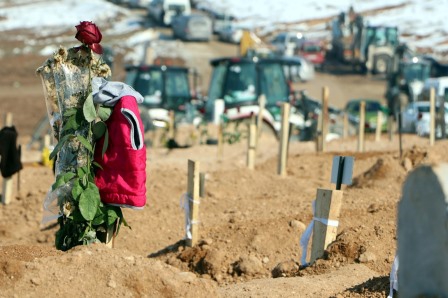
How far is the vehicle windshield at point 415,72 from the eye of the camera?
39.0 m

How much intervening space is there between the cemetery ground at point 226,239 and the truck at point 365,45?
3090 cm

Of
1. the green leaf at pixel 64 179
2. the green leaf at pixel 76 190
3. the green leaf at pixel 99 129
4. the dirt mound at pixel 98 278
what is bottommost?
the dirt mound at pixel 98 278

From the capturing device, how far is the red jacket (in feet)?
26.5

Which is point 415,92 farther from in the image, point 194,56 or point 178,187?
point 178,187

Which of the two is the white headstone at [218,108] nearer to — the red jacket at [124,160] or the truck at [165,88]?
the truck at [165,88]

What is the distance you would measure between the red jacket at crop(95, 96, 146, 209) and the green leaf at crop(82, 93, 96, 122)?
14 centimetres

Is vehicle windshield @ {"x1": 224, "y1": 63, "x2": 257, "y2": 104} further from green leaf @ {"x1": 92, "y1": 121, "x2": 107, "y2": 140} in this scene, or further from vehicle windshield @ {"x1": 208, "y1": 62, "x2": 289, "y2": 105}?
green leaf @ {"x1": 92, "y1": 121, "x2": 107, "y2": 140}

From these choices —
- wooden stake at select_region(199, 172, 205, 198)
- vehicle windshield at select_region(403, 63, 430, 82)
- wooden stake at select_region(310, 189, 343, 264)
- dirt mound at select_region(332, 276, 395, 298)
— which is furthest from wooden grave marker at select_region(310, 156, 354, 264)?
vehicle windshield at select_region(403, 63, 430, 82)

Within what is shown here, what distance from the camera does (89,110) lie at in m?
8.09

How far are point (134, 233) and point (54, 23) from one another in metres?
50.0

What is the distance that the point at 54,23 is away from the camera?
60656mm

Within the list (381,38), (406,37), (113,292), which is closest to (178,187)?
(113,292)

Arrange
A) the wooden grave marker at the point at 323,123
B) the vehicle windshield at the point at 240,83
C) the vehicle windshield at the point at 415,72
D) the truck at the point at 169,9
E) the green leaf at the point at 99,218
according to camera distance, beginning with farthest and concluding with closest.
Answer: the truck at the point at 169,9 → the vehicle windshield at the point at 415,72 → the vehicle windshield at the point at 240,83 → the wooden grave marker at the point at 323,123 → the green leaf at the point at 99,218

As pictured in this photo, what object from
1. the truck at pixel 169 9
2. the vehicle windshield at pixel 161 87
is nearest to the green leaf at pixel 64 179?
the vehicle windshield at pixel 161 87
